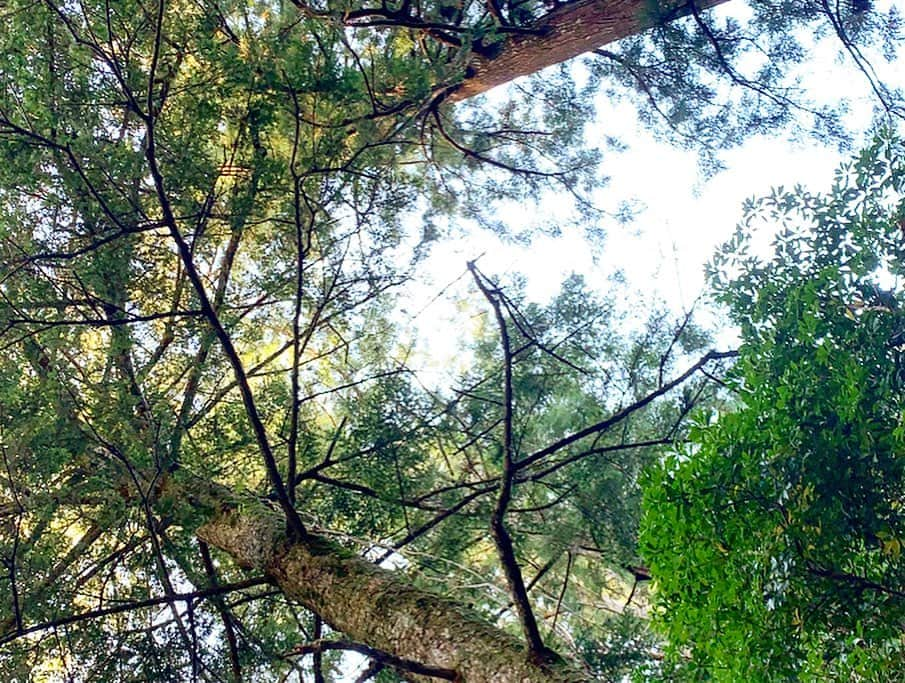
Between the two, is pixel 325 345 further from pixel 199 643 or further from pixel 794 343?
pixel 794 343

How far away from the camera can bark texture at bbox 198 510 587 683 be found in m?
1.36

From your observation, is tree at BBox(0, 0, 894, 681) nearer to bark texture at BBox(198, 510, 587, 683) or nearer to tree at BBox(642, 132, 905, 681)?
bark texture at BBox(198, 510, 587, 683)

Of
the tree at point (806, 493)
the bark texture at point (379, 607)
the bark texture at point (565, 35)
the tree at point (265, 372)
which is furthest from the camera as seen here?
the bark texture at point (565, 35)

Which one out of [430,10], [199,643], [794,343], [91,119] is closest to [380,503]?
[199,643]

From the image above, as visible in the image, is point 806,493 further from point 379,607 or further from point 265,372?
point 265,372

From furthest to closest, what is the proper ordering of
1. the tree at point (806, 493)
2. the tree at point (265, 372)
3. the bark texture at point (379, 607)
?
the tree at point (265, 372)
the bark texture at point (379, 607)
the tree at point (806, 493)

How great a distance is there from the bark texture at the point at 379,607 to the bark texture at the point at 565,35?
163 centimetres

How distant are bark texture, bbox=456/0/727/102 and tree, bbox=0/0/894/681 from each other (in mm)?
21

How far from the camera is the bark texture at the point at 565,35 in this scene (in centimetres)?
261

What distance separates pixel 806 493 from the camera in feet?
3.54

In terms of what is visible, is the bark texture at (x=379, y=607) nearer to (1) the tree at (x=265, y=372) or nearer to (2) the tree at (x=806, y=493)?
(1) the tree at (x=265, y=372)

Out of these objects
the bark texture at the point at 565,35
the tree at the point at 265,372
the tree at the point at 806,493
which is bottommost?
the tree at the point at 806,493

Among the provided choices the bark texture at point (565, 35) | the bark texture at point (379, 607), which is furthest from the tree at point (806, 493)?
the bark texture at point (565, 35)

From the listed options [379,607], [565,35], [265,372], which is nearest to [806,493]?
[379,607]
